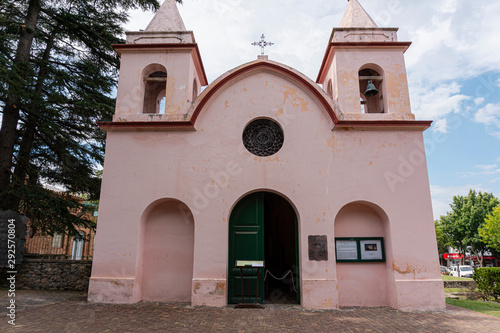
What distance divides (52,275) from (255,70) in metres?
8.75

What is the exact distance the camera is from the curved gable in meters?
8.69

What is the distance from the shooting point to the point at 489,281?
10547 mm

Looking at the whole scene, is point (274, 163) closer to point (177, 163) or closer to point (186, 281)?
point (177, 163)

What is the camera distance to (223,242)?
801 centimetres

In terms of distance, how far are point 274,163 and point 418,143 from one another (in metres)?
3.81

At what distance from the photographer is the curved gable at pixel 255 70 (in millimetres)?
8688

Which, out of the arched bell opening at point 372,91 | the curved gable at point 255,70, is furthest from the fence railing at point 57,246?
the arched bell opening at point 372,91

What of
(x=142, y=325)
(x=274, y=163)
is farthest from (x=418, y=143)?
(x=142, y=325)

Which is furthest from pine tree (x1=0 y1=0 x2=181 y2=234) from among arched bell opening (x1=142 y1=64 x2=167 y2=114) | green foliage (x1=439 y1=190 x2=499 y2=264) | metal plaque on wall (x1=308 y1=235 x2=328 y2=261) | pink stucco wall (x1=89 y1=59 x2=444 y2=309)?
green foliage (x1=439 y1=190 x2=499 y2=264)

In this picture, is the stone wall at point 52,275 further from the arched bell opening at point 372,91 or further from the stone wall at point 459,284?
the stone wall at point 459,284

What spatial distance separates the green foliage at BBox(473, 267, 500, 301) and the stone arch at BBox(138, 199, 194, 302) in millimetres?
9452

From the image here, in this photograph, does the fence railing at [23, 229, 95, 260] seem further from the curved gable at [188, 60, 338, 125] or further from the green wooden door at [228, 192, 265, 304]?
the curved gable at [188, 60, 338, 125]

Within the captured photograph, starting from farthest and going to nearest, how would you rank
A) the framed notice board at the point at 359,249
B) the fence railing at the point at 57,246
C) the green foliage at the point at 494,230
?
1. the green foliage at the point at 494,230
2. the fence railing at the point at 57,246
3. the framed notice board at the point at 359,249

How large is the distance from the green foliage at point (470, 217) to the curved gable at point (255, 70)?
27.5 m
